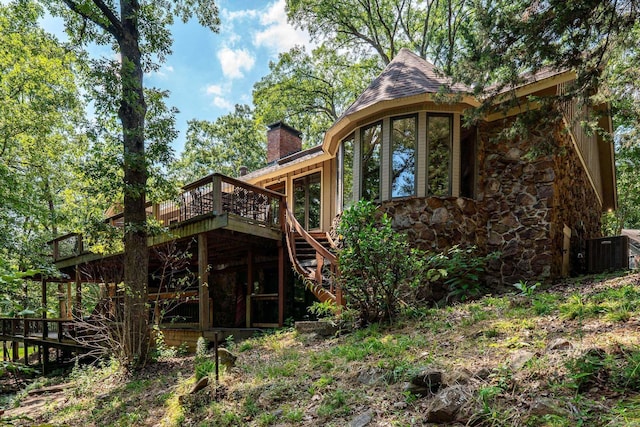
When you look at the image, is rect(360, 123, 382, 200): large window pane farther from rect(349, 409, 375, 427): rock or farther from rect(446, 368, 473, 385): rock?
rect(349, 409, 375, 427): rock

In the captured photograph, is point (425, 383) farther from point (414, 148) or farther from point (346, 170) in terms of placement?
point (346, 170)

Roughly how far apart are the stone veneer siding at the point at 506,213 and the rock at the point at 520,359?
15.0 feet

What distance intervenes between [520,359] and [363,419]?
1.34 m

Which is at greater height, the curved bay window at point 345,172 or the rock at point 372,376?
the curved bay window at point 345,172

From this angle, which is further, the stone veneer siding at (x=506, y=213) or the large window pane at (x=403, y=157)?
the large window pane at (x=403, y=157)

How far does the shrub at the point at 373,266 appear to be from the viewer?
216 inches

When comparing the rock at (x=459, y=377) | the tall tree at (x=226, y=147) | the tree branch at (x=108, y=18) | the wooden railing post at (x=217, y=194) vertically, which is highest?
the tall tree at (x=226, y=147)

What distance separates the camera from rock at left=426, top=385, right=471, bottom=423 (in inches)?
105

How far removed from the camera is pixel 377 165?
8562 mm

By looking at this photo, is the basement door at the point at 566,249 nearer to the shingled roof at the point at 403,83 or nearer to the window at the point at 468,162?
the window at the point at 468,162

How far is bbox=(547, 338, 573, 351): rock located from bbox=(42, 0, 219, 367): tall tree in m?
6.21

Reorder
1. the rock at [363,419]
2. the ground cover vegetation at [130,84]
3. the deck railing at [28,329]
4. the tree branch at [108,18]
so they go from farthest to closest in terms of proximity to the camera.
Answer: the deck railing at [28,329], the tree branch at [108,18], the ground cover vegetation at [130,84], the rock at [363,419]

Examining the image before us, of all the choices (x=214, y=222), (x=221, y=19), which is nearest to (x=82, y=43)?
(x=221, y=19)

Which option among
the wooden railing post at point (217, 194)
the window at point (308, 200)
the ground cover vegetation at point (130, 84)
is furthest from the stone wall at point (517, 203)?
the wooden railing post at point (217, 194)
